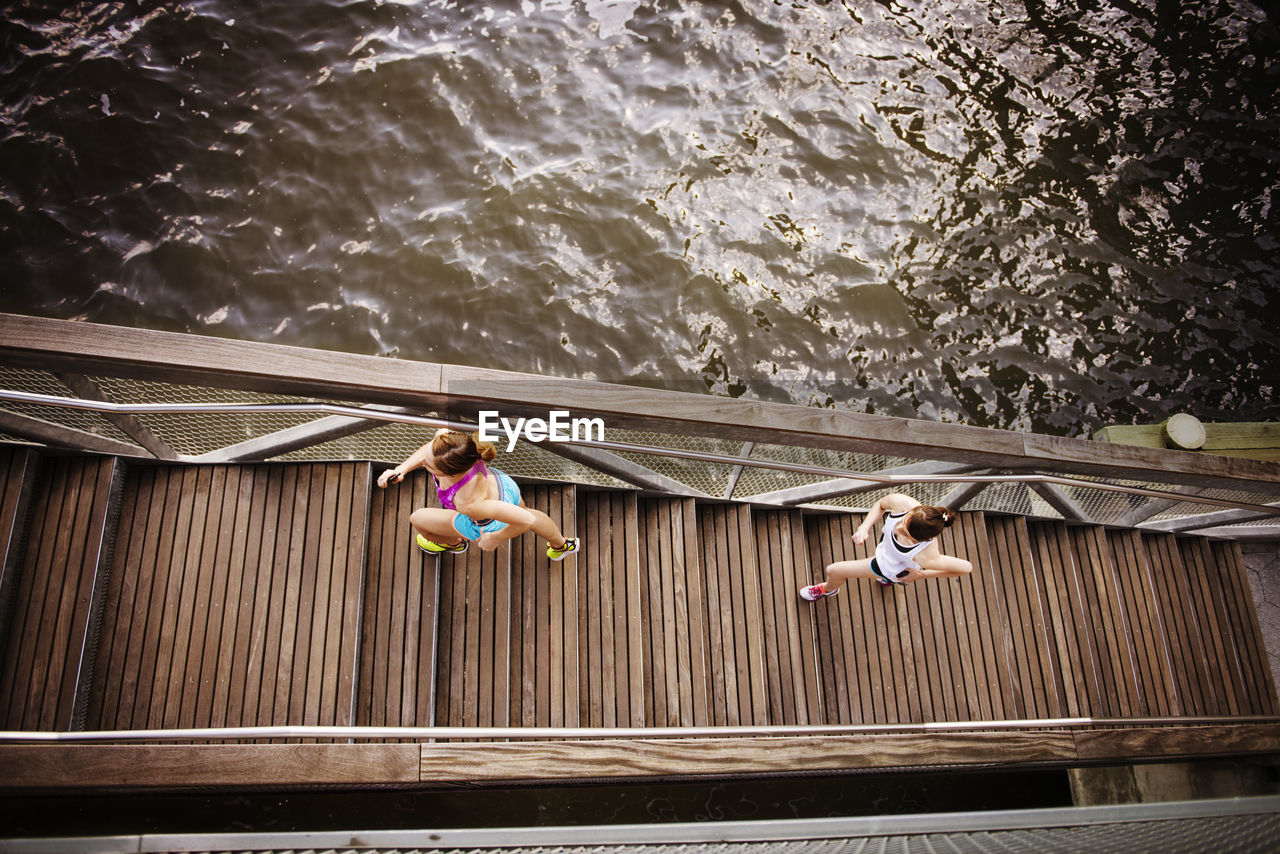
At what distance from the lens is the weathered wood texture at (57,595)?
11.0ft

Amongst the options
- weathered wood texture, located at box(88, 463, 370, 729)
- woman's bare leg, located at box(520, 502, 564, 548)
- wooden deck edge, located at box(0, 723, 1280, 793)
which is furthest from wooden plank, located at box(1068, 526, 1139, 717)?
weathered wood texture, located at box(88, 463, 370, 729)

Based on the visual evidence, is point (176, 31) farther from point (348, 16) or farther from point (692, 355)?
point (692, 355)

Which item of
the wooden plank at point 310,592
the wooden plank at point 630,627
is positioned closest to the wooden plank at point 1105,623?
the wooden plank at point 630,627

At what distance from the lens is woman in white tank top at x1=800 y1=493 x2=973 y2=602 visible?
3.55 metres

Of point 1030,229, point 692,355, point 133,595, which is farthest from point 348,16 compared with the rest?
point 1030,229

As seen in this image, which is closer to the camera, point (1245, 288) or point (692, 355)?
point (692, 355)

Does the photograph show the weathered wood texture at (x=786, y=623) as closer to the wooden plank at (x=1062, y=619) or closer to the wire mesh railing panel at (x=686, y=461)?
the wire mesh railing panel at (x=686, y=461)

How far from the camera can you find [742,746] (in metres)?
3.17

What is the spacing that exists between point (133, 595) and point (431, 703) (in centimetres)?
167

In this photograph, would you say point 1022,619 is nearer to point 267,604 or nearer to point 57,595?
point 267,604

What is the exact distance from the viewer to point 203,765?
2795 mm

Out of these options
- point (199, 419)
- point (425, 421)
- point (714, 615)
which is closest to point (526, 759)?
point (425, 421)

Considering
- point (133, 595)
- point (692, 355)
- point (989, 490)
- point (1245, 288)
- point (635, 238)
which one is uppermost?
point (635, 238)

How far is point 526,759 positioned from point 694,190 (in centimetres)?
499
